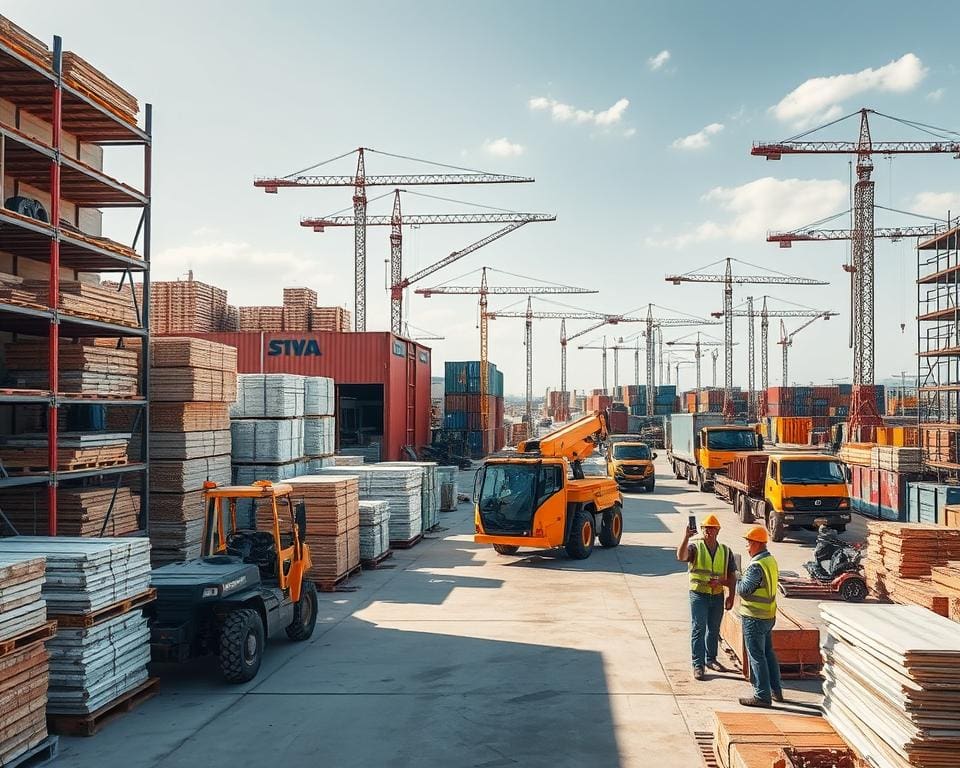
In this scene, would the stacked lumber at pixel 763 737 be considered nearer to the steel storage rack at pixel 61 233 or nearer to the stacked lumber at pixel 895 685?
the stacked lumber at pixel 895 685

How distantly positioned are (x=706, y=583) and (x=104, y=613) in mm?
6545

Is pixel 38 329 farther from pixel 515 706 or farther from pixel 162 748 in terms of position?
pixel 515 706

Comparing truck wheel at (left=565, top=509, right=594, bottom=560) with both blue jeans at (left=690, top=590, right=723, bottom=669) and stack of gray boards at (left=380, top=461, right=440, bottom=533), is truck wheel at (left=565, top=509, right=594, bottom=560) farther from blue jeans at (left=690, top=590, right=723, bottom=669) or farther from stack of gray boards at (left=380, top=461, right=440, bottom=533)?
blue jeans at (left=690, top=590, right=723, bottom=669)

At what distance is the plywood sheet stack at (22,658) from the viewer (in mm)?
6711

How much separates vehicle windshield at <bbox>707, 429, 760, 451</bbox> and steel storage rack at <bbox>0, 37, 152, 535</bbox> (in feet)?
62.3

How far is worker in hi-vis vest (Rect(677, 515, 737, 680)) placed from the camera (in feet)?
30.1

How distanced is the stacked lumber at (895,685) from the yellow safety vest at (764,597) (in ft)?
5.54

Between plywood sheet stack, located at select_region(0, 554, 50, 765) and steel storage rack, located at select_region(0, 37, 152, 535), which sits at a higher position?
steel storage rack, located at select_region(0, 37, 152, 535)

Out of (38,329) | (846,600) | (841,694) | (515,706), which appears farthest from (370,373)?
(841,694)

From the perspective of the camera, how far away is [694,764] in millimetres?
7023

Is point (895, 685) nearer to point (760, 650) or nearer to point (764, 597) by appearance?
point (764, 597)

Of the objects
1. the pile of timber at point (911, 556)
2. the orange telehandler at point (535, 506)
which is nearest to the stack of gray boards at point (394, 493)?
the orange telehandler at point (535, 506)

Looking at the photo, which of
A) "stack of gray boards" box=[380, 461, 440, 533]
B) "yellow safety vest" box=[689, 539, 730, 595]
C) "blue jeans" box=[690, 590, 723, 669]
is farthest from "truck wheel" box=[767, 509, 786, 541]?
"yellow safety vest" box=[689, 539, 730, 595]

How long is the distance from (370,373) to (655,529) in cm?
1424
